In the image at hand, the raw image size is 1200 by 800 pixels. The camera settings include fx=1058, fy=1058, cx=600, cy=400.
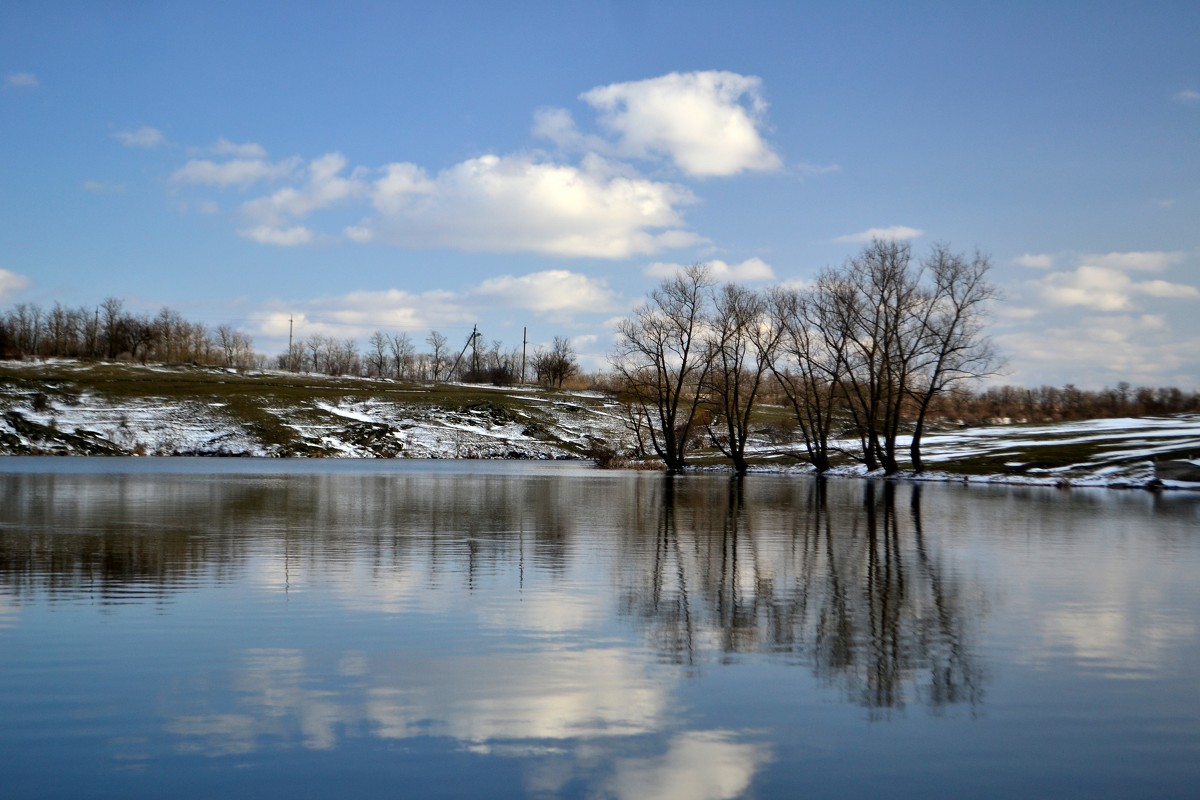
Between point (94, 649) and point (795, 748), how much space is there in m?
6.81

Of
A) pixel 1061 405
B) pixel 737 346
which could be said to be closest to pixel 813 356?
pixel 737 346

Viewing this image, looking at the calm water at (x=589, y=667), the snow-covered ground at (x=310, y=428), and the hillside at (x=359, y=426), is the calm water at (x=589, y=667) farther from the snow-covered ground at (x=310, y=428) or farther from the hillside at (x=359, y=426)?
the snow-covered ground at (x=310, y=428)

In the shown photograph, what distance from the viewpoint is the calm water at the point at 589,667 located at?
677 cm

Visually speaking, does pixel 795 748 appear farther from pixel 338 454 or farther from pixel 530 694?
pixel 338 454

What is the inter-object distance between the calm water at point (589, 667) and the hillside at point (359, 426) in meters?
41.1

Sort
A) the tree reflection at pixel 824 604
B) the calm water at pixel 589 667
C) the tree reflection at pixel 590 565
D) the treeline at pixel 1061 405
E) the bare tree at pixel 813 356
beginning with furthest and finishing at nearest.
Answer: the treeline at pixel 1061 405
the bare tree at pixel 813 356
the tree reflection at pixel 590 565
the tree reflection at pixel 824 604
the calm water at pixel 589 667

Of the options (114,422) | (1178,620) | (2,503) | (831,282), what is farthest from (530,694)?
(114,422)

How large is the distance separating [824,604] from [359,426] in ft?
328

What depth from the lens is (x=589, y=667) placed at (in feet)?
31.8

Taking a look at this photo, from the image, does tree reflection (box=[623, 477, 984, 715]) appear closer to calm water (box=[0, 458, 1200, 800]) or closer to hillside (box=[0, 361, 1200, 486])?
calm water (box=[0, 458, 1200, 800])

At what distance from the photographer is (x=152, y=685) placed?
8.77 m

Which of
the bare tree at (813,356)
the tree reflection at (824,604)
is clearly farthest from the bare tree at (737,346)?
the tree reflection at (824,604)

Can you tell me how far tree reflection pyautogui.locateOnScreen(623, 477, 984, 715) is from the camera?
382 inches

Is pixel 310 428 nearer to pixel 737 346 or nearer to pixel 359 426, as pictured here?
pixel 359 426
